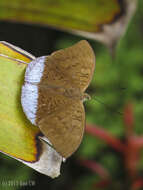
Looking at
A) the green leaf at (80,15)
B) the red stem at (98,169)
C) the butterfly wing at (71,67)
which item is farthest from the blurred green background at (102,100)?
the butterfly wing at (71,67)

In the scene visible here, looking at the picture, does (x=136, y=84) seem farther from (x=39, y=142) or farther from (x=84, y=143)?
(x=39, y=142)

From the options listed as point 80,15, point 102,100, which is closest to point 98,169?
point 102,100

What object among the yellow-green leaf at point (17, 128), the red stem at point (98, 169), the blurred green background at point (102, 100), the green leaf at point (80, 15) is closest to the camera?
the yellow-green leaf at point (17, 128)

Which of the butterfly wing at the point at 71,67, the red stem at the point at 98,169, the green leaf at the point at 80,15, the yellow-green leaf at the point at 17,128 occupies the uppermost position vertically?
the green leaf at the point at 80,15

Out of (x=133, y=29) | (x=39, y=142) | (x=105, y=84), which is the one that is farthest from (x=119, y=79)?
(x=39, y=142)

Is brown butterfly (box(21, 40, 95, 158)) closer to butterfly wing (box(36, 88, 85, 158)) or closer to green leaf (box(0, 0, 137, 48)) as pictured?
butterfly wing (box(36, 88, 85, 158))

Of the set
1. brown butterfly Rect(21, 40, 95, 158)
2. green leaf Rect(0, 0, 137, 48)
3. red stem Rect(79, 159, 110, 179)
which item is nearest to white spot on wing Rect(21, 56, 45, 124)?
brown butterfly Rect(21, 40, 95, 158)

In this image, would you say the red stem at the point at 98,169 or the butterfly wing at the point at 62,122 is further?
the red stem at the point at 98,169

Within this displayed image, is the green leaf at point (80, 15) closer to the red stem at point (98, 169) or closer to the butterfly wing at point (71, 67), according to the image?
the butterfly wing at point (71, 67)
